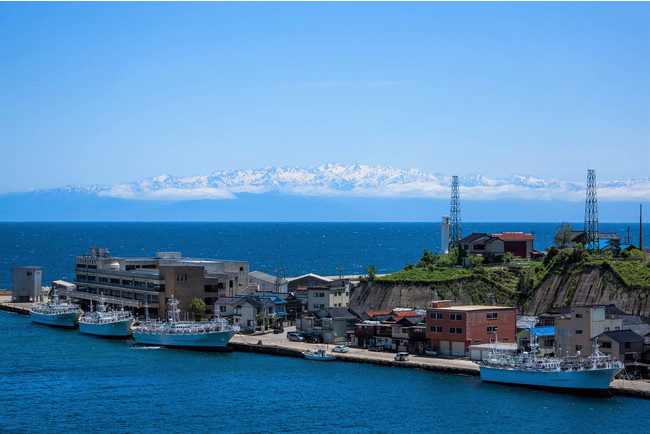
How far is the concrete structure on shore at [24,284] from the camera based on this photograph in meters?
114

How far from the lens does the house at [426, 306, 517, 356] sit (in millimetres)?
67188

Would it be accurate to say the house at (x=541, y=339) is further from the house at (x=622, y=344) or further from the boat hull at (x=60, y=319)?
the boat hull at (x=60, y=319)

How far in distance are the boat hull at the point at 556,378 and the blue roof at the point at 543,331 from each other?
6.05 metres

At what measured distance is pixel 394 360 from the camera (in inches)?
2616

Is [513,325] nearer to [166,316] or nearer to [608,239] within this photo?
[608,239]

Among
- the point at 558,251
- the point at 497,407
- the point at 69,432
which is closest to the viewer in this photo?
the point at 69,432

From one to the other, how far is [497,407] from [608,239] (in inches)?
1760

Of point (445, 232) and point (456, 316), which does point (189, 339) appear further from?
point (445, 232)

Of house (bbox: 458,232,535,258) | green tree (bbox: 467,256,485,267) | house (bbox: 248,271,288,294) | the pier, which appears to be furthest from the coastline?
house (bbox: 458,232,535,258)

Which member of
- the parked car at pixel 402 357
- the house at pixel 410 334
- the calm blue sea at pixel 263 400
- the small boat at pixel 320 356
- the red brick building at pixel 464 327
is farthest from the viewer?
the house at pixel 410 334

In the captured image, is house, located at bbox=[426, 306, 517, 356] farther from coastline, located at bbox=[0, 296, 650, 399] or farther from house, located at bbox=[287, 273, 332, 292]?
house, located at bbox=[287, 273, 332, 292]

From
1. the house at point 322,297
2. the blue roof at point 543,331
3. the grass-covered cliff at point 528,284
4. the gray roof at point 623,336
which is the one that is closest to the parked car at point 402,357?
the blue roof at point 543,331

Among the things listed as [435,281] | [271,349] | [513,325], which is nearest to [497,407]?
[513,325]

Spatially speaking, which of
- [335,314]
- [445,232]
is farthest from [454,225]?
[335,314]
